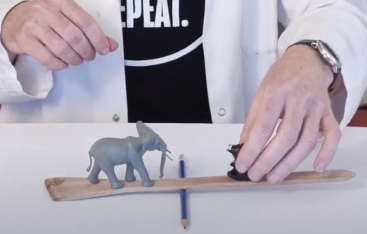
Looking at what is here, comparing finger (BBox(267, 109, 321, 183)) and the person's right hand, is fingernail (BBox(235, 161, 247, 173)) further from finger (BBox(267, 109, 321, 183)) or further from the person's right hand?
the person's right hand

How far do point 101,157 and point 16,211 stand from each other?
90 mm

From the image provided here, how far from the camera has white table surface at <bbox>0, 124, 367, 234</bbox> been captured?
55 cm

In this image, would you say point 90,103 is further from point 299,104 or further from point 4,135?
point 299,104

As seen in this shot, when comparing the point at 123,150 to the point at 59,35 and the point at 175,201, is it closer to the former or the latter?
the point at 175,201

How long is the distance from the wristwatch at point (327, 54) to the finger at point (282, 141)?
4.0 inches

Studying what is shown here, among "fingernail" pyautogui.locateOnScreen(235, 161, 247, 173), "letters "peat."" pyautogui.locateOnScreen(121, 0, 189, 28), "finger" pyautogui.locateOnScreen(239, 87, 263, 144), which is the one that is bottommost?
"fingernail" pyautogui.locateOnScreen(235, 161, 247, 173)

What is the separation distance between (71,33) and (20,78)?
180 mm

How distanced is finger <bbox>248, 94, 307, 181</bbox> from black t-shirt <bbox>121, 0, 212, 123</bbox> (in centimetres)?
31

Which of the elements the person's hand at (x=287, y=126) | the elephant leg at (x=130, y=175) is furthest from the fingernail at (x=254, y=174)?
the elephant leg at (x=130, y=175)

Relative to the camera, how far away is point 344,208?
1.91ft

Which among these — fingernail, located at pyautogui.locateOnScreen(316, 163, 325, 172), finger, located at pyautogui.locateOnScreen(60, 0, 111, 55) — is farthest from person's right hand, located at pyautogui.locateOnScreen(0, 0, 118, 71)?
fingernail, located at pyautogui.locateOnScreen(316, 163, 325, 172)

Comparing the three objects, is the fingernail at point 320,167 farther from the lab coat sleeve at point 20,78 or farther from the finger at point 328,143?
the lab coat sleeve at point 20,78

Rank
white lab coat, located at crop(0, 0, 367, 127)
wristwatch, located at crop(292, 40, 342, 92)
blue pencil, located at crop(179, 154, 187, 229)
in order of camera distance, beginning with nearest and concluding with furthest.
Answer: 1. blue pencil, located at crop(179, 154, 187, 229)
2. wristwatch, located at crop(292, 40, 342, 92)
3. white lab coat, located at crop(0, 0, 367, 127)

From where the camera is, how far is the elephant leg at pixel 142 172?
0.58m
